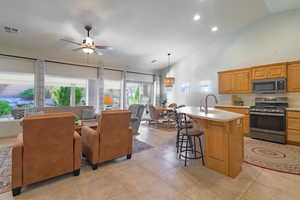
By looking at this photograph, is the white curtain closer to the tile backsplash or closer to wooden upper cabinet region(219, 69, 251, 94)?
wooden upper cabinet region(219, 69, 251, 94)

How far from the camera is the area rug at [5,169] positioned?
1974 millimetres

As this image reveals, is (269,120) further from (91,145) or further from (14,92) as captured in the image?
(14,92)

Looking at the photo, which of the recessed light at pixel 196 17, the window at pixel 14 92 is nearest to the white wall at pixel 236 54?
the recessed light at pixel 196 17

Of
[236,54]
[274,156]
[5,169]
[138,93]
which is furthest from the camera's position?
[138,93]

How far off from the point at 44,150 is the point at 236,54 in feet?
20.5

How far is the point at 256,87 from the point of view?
452 centimetres

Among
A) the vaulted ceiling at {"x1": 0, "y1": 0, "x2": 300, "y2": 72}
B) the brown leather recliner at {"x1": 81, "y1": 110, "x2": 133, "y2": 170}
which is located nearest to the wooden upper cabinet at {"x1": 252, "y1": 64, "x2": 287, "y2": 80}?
the vaulted ceiling at {"x1": 0, "y1": 0, "x2": 300, "y2": 72}

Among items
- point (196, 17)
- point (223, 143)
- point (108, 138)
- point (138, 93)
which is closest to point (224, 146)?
point (223, 143)

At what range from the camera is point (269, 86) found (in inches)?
169

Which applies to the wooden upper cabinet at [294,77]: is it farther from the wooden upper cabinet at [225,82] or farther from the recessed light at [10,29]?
the recessed light at [10,29]

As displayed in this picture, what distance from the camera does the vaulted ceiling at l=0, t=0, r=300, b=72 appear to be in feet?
10.5

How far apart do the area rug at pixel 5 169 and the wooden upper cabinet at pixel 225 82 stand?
605cm

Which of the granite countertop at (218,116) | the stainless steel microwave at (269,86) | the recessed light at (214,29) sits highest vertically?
the recessed light at (214,29)

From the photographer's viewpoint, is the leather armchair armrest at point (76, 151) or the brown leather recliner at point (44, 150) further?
the leather armchair armrest at point (76, 151)
